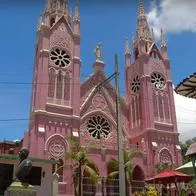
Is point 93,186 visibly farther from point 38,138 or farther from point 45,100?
point 45,100

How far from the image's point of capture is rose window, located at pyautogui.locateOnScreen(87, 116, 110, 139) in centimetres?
3681

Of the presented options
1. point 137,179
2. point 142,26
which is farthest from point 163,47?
point 137,179

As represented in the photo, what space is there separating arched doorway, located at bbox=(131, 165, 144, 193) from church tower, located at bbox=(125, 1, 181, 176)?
87 centimetres

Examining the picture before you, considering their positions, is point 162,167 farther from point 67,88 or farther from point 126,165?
point 67,88

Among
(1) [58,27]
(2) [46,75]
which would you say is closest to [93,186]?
(2) [46,75]

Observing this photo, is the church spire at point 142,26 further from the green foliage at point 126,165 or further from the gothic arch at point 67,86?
the green foliage at point 126,165

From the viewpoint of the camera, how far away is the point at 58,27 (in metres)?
39.8

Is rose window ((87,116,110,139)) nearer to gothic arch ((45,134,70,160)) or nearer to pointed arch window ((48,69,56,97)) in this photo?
gothic arch ((45,134,70,160))

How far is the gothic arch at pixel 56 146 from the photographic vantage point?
32406mm

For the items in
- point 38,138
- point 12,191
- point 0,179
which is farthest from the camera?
point 38,138

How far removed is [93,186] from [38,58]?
15.4 meters

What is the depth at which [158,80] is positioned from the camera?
4272cm

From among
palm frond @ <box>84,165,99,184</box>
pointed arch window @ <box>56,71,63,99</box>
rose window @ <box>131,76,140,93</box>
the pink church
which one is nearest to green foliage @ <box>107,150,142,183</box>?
the pink church

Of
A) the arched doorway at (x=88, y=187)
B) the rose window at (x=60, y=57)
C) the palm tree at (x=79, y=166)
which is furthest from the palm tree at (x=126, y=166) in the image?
the rose window at (x=60, y=57)
